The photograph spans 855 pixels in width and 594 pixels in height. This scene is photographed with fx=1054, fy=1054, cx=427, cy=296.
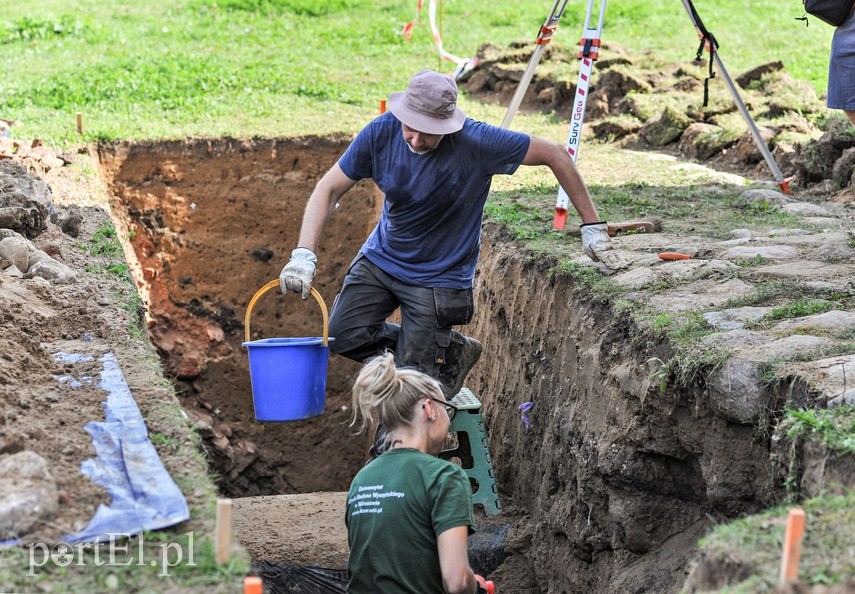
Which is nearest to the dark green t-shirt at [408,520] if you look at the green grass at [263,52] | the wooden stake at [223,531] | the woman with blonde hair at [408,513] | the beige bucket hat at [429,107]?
the woman with blonde hair at [408,513]

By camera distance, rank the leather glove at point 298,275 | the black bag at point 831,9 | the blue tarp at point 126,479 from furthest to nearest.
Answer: the black bag at point 831,9 → the leather glove at point 298,275 → the blue tarp at point 126,479

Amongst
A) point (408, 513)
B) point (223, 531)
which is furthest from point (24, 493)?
point (408, 513)

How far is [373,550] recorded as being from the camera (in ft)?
12.1

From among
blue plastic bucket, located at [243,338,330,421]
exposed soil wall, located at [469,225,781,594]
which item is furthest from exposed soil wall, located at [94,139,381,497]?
blue plastic bucket, located at [243,338,330,421]

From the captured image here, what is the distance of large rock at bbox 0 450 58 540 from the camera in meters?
3.24

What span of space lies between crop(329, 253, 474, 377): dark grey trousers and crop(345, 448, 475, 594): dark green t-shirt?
167 cm

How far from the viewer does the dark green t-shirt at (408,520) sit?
11.9 feet

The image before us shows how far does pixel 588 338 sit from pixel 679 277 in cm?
63

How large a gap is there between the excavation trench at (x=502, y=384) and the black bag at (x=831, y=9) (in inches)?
79.2

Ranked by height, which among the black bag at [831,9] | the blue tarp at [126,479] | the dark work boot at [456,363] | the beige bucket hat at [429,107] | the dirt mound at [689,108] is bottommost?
the dark work boot at [456,363]

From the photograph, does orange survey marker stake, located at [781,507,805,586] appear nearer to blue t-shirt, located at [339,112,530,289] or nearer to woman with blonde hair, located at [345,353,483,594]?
woman with blonde hair, located at [345,353,483,594]

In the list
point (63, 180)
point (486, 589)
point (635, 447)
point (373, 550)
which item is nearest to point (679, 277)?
point (635, 447)

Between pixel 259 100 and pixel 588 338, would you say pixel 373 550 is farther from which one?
pixel 259 100

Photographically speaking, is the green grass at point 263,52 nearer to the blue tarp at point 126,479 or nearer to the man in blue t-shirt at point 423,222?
the man in blue t-shirt at point 423,222
